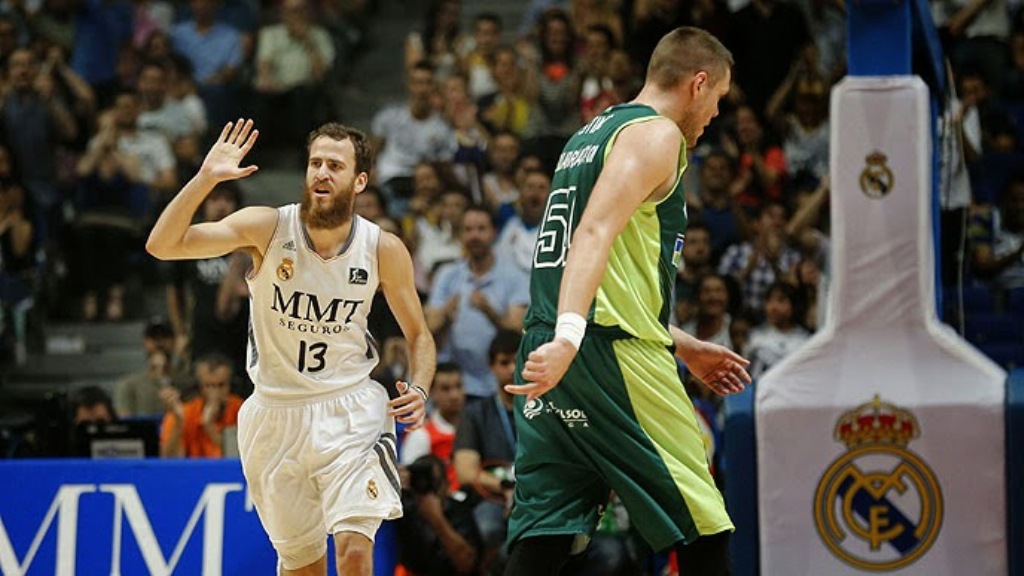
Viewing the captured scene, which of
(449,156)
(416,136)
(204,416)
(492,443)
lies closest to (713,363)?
(492,443)

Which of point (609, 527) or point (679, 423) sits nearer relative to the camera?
point (679, 423)

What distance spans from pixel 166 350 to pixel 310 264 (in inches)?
218

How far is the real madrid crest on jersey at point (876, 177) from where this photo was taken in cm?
797

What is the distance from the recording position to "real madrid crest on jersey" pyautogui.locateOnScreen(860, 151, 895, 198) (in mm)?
7969

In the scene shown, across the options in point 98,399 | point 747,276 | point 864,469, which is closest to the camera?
point 864,469

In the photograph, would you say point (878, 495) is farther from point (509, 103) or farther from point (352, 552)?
point (509, 103)

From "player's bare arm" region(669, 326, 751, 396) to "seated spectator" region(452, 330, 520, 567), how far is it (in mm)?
3120

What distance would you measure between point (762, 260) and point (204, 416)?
402cm

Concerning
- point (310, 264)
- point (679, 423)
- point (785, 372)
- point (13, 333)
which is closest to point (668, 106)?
point (679, 423)

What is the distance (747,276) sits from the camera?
11172 mm

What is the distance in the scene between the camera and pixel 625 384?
15.6 feet

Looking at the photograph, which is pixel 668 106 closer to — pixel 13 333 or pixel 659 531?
pixel 659 531

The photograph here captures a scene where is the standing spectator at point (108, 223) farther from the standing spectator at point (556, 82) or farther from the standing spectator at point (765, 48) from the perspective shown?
the standing spectator at point (765, 48)

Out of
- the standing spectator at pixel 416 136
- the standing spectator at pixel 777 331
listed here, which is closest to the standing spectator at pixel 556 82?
the standing spectator at pixel 416 136
